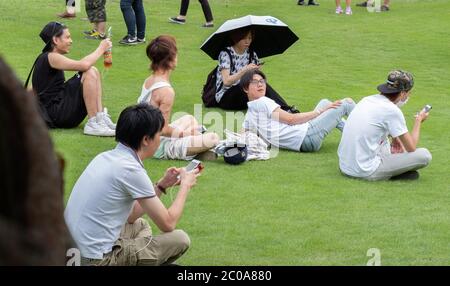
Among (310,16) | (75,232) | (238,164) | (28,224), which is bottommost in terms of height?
(310,16)

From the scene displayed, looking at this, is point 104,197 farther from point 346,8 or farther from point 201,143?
point 346,8

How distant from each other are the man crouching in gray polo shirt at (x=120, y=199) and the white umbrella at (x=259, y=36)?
5.80m

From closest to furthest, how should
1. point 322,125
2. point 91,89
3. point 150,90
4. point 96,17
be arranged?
point 150,90 → point 322,125 → point 91,89 → point 96,17

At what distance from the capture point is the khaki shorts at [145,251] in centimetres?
538

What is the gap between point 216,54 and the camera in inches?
452

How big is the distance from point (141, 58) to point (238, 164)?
593 cm

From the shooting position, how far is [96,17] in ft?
51.2

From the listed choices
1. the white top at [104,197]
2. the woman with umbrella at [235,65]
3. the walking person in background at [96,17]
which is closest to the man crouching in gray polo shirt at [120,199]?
the white top at [104,197]

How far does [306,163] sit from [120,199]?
162 inches


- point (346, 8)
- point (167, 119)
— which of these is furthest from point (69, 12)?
point (167, 119)

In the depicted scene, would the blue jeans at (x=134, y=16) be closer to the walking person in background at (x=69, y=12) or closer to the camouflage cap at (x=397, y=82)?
the walking person in background at (x=69, y=12)
